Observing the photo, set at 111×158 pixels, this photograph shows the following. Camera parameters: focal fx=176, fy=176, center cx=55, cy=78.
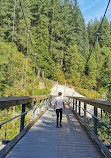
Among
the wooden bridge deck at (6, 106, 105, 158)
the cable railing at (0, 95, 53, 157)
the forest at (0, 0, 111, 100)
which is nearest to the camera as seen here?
Result: the cable railing at (0, 95, 53, 157)

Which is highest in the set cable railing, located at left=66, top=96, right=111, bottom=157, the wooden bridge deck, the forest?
the forest

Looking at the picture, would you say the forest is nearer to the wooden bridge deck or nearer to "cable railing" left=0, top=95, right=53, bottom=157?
"cable railing" left=0, top=95, right=53, bottom=157

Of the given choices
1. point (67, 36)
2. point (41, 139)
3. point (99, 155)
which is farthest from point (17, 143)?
point (67, 36)

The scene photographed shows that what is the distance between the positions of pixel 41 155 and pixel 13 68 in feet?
59.1

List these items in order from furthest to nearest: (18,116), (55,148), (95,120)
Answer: (95,120)
(55,148)
(18,116)

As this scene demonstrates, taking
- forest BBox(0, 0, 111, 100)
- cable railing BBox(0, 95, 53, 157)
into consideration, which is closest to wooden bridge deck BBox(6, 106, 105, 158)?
cable railing BBox(0, 95, 53, 157)

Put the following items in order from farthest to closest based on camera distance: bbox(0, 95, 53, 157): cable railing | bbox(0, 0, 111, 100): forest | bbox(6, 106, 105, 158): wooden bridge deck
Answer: bbox(0, 0, 111, 100): forest → bbox(6, 106, 105, 158): wooden bridge deck → bbox(0, 95, 53, 157): cable railing

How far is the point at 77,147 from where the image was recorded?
10.5 ft

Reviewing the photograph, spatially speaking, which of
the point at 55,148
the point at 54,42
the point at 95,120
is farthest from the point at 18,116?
the point at 54,42

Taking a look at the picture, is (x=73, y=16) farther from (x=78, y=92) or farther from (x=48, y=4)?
(x=78, y=92)

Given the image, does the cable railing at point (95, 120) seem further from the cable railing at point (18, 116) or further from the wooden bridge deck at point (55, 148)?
the cable railing at point (18, 116)

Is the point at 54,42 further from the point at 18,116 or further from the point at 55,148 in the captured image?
the point at 18,116

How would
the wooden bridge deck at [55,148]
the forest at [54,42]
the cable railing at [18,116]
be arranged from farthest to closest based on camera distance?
the forest at [54,42], the wooden bridge deck at [55,148], the cable railing at [18,116]

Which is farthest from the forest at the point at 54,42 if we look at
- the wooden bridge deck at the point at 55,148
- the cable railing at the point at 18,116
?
the wooden bridge deck at the point at 55,148
